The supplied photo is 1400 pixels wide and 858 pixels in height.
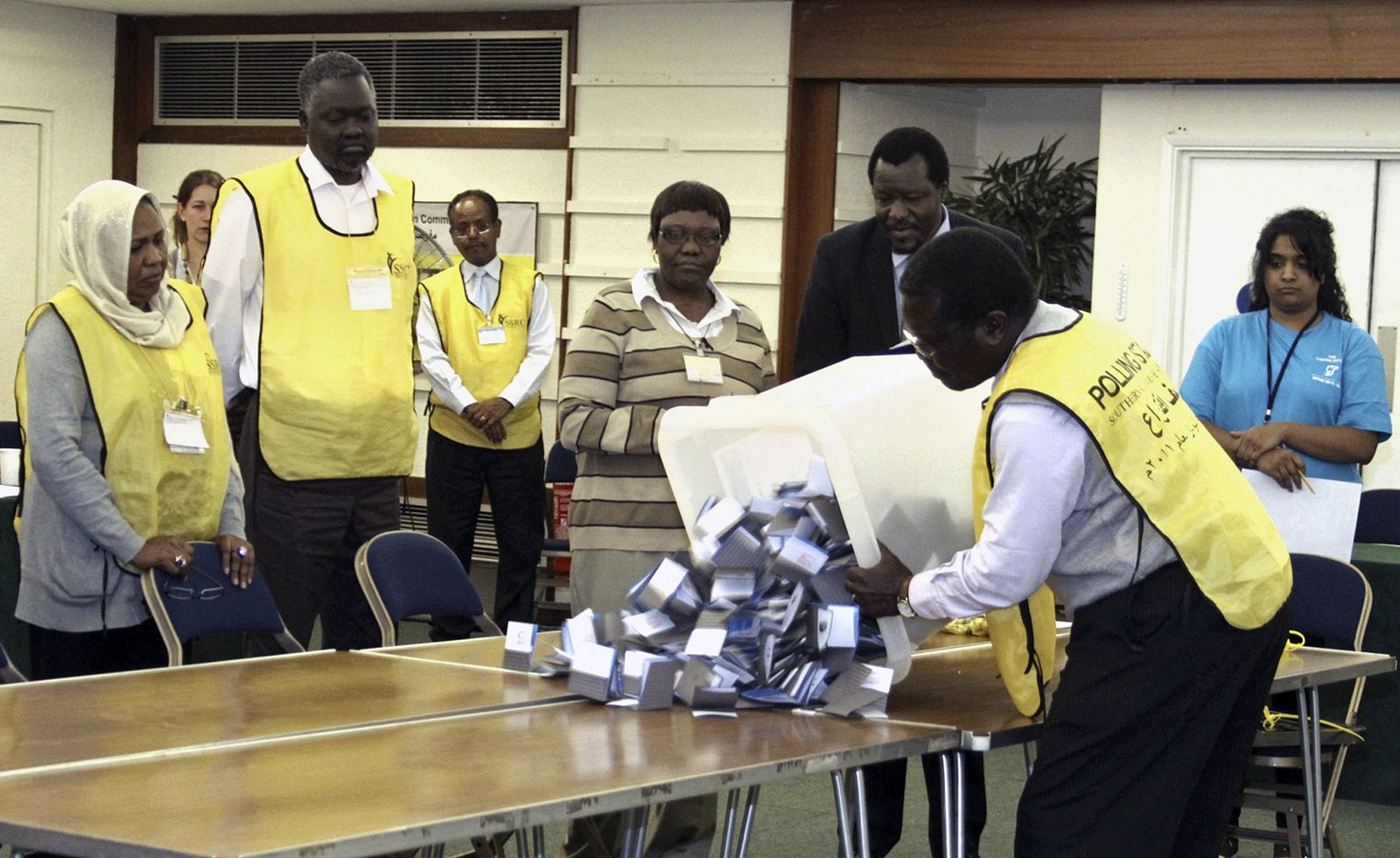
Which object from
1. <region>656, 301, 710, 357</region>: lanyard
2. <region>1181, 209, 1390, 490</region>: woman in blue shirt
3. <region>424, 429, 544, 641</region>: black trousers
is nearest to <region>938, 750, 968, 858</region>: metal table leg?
<region>656, 301, 710, 357</region>: lanyard

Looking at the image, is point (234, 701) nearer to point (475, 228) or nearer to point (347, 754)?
point (347, 754)

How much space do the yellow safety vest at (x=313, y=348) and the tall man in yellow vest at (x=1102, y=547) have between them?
1756 millimetres

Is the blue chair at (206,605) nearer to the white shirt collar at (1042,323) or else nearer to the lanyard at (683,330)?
the lanyard at (683,330)

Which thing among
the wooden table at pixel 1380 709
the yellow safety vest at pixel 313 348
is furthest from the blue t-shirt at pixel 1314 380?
the yellow safety vest at pixel 313 348

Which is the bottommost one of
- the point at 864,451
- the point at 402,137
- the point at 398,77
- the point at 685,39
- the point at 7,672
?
the point at 7,672

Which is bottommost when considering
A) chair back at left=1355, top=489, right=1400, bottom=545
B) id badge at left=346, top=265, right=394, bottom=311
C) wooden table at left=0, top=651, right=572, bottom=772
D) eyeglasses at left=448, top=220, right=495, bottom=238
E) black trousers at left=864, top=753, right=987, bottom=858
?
black trousers at left=864, top=753, right=987, bottom=858

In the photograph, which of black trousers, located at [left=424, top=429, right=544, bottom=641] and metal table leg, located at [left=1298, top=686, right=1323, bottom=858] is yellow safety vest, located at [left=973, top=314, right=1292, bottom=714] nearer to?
metal table leg, located at [left=1298, top=686, right=1323, bottom=858]

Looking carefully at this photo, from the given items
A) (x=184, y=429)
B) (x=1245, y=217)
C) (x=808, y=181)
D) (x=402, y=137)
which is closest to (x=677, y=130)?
(x=808, y=181)

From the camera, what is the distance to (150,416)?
372 cm

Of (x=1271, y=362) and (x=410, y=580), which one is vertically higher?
(x=1271, y=362)

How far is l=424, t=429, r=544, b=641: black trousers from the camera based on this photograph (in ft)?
22.5

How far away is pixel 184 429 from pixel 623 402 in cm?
95

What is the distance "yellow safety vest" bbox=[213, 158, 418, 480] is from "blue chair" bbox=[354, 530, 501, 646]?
241mm

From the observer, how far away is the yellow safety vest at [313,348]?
13.3 feet
